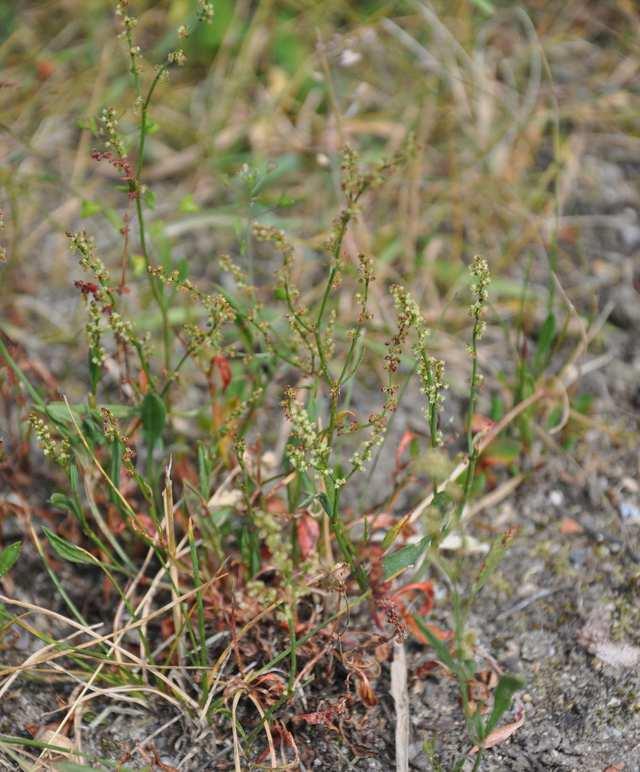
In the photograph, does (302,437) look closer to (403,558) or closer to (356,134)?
(403,558)

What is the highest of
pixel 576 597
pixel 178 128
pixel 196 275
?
pixel 178 128

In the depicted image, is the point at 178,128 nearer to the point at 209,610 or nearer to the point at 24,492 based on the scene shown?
the point at 24,492

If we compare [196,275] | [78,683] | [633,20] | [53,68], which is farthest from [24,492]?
[633,20]

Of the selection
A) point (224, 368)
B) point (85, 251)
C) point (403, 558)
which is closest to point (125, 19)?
point (85, 251)

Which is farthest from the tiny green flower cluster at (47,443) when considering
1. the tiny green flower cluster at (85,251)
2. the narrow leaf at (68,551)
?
the tiny green flower cluster at (85,251)

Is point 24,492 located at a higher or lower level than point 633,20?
lower

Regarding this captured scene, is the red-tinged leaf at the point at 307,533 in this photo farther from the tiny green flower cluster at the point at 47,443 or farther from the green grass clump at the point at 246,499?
the tiny green flower cluster at the point at 47,443
